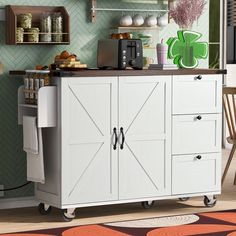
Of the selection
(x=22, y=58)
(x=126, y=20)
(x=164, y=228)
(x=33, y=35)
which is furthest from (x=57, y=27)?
(x=164, y=228)

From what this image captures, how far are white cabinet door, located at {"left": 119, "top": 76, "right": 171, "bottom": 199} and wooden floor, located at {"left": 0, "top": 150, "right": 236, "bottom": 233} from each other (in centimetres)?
15

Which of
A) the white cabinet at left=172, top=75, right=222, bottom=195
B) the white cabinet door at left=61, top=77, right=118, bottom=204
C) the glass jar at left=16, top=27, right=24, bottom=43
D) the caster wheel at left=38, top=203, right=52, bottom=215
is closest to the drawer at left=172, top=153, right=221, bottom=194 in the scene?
the white cabinet at left=172, top=75, right=222, bottom=195

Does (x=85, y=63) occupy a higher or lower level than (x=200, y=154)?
higher

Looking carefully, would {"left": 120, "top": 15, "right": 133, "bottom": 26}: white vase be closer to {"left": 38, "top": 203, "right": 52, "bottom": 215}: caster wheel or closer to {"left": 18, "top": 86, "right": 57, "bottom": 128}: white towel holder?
{"left": 18, "top": 86, "right": 57, "bottom": 128}: white towel holder

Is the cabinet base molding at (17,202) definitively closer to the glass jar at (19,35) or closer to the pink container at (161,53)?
the glass jar at (19,35)

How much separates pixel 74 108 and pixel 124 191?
683mm

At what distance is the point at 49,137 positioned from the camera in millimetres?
5215

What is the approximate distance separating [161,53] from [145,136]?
0.66 m

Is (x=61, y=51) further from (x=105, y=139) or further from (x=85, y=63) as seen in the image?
(x=105, y=139)

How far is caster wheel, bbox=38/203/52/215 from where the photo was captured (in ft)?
17.6

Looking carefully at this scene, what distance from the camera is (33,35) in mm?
5414

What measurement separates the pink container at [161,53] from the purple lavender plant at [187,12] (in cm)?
24

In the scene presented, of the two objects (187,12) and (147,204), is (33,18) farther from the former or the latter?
(147,204)

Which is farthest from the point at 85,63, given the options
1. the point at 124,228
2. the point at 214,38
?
the point at 214,38
